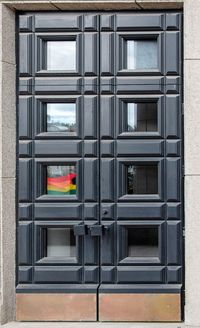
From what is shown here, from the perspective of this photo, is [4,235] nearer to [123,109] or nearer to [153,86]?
[123,109]

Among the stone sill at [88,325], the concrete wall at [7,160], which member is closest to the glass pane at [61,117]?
the concrete wall at [7,160]

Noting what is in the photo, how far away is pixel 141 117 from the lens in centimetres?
692

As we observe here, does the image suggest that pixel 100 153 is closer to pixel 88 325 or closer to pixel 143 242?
pixel 143 242

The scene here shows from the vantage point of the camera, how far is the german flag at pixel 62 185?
22.8 feet

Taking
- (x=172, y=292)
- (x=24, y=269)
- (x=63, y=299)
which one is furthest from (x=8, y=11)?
(x=172, y=292)

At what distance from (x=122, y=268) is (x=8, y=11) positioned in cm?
411

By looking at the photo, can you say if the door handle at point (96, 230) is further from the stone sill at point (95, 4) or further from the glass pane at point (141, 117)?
the stone sill at point (95, 4)

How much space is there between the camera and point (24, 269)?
22.6ft

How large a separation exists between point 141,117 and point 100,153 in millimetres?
816

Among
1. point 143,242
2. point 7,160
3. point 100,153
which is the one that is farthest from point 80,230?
point 7,160

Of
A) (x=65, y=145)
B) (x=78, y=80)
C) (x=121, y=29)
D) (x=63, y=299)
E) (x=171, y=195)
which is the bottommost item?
(x=63, y=299)

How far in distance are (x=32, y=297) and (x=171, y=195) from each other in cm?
252

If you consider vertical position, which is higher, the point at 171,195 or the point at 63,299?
the point at 171,195

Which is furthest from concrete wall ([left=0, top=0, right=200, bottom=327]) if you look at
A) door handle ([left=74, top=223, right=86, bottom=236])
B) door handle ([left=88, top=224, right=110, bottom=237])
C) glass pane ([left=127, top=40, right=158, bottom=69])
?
door handle ([left=88, top=224, right=110, bottom=237])
